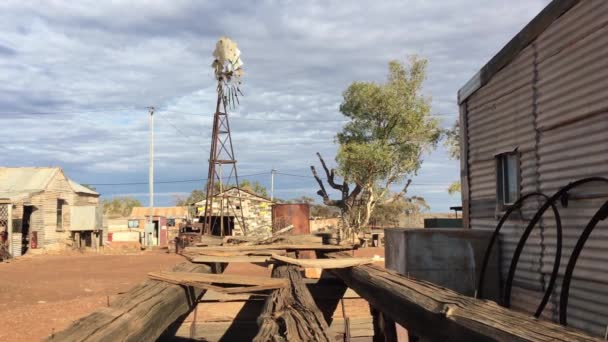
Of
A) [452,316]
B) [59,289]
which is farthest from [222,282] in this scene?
[59,289]

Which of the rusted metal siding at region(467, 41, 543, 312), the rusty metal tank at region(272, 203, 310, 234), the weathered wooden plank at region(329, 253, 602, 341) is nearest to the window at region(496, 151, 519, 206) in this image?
the rusted metal siding at region(467, 41, 543, 312)

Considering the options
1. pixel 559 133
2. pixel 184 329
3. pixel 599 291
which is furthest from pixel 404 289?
pixel 559 133

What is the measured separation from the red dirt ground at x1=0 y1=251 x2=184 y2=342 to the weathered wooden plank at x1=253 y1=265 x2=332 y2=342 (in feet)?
11.5

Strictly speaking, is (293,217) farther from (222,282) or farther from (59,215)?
(59,215)

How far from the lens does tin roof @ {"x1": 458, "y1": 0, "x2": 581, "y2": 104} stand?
323 inches

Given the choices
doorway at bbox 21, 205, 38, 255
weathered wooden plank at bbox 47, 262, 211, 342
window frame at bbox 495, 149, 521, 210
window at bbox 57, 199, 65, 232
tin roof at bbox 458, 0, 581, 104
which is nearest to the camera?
weathered wooden plank at bbox 47, 262, 211, 342

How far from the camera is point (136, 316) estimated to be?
338 cm

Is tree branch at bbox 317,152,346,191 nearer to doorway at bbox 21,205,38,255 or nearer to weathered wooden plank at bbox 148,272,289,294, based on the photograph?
doorway at bbox 21,205,38,255

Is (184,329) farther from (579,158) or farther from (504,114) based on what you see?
(504,114)

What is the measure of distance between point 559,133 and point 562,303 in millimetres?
3045

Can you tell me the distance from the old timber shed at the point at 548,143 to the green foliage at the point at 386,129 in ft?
79.6

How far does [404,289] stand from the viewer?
4.03 metres

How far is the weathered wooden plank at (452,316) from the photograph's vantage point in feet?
8.55

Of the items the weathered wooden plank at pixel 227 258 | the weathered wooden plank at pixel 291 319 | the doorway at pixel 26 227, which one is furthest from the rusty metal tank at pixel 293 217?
the weathered wooden plank at pixel 291 319
